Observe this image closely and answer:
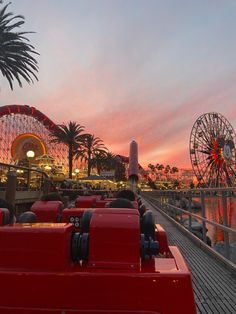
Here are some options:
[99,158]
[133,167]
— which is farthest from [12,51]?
[99,158]

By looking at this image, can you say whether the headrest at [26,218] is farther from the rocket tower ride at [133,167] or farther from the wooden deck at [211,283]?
the rocket tower ride at [133,167]

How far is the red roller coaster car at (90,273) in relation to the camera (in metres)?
2.02

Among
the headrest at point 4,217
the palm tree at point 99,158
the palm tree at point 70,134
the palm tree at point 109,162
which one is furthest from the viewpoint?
the palm tree at point 109,162

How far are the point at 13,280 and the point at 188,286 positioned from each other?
107cm

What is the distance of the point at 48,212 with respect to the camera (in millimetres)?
4781

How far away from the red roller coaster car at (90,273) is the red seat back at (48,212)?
8.13 feet

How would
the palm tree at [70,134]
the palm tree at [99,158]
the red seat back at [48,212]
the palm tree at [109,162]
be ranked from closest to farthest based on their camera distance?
the red seat back at [48,212] < the palm tree at [70,134] < the palm tree at [99,158] < the palm tree at [109,162]

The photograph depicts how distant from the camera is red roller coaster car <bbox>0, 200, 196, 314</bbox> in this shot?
79.7 inches

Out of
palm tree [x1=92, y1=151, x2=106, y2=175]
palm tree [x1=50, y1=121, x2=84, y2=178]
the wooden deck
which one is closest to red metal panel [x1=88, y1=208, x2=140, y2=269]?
the wooden deck

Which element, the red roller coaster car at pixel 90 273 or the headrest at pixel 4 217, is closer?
the red roller coaster car at pixel 90 273

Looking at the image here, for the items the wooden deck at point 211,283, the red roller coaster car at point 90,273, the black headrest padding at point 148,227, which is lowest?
the wooden deck at point 211,283

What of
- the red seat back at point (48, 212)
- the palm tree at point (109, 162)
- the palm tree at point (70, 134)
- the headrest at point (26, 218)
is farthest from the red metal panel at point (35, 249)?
the palm tree at point (109, 162)

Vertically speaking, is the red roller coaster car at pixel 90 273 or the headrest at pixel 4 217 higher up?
the headrest at pixel 4 217

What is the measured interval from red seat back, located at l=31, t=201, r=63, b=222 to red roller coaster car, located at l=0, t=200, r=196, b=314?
2479 millimetres
